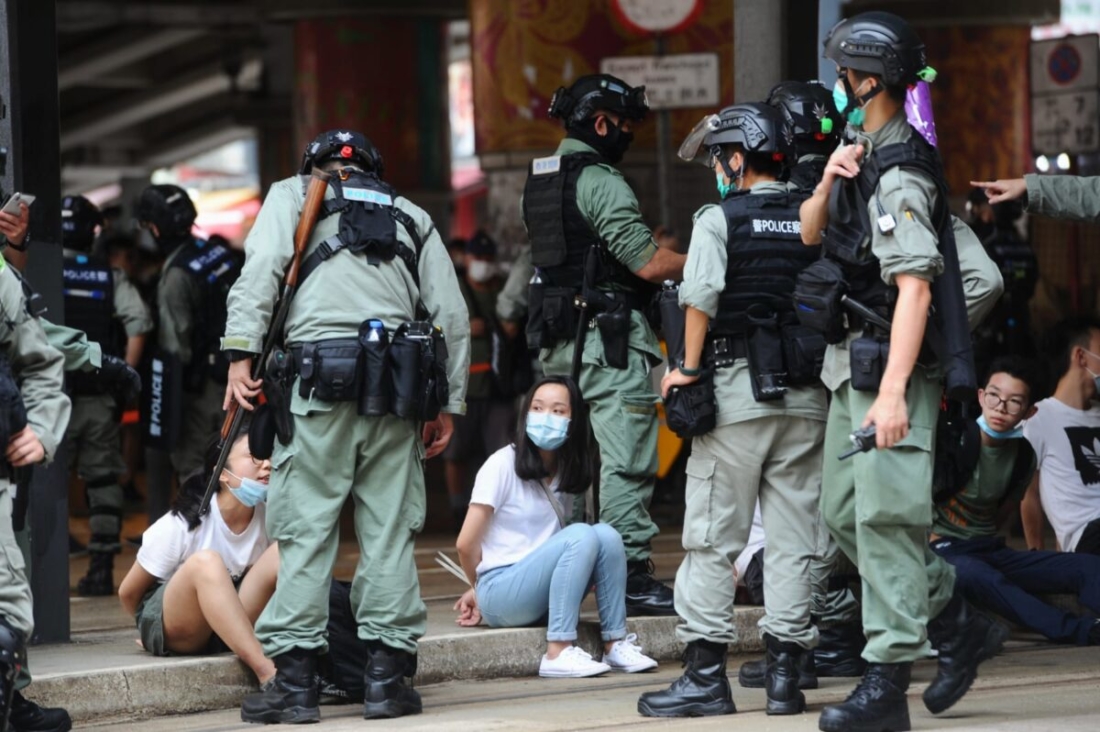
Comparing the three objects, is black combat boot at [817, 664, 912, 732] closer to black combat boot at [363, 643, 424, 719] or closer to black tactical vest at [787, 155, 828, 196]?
black combat boot at [363, 643, 424, 719]

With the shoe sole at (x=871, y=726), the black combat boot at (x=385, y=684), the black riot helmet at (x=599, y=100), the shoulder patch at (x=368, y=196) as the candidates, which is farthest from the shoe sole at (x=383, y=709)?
the black riot helmet at (x=599, y=100)

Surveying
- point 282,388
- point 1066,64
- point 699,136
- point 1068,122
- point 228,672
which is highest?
point 1066,64

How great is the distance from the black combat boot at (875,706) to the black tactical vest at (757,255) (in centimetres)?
127

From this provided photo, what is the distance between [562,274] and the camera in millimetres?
8094

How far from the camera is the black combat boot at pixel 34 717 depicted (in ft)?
20.4

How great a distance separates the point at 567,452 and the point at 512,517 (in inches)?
12.9

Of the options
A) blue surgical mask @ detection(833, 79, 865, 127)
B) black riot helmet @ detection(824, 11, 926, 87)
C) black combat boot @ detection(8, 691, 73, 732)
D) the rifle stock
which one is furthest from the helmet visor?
black combat boot @ detection(8, 691, 73, 732)

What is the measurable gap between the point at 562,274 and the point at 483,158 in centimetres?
893

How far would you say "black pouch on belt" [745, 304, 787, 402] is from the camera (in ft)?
21.1

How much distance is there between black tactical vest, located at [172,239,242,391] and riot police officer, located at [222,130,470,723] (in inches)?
134

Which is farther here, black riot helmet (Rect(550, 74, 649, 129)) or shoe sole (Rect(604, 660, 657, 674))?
black riot helmet (Rect(550, 74, 649, 129))

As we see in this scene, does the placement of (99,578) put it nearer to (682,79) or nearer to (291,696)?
(291,696)

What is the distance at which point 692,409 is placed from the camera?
6449mm

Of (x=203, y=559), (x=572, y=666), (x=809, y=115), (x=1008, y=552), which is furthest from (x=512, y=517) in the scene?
(x=1008, y=552)
